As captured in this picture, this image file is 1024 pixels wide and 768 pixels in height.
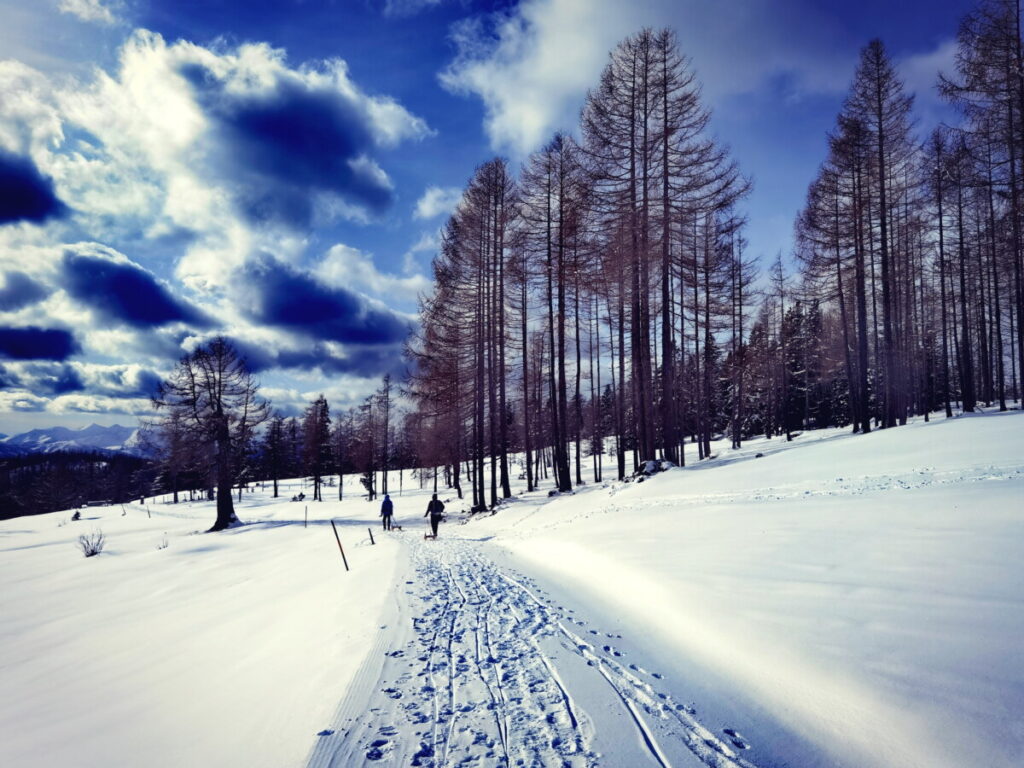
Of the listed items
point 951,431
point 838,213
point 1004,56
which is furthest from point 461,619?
point 1004,56

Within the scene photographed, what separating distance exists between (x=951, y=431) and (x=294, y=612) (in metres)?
15.4

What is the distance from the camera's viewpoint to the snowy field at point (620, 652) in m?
2.67

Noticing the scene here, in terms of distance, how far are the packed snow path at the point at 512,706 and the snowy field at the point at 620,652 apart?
19 millimetres

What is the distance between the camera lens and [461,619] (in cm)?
525

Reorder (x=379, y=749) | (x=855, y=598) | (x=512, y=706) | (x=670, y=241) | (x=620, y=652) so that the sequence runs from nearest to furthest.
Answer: (x=379, y=749), (x=512, y=706), (x=855, y=598), (x=620, y=652), (x=670, y=241)

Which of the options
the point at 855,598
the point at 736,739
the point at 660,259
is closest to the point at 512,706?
the point at 736,739

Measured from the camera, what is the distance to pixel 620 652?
4094 mm

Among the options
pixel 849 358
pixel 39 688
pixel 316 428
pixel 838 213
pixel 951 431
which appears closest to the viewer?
pixel 39 688

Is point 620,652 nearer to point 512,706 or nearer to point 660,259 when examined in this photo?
point 512,706

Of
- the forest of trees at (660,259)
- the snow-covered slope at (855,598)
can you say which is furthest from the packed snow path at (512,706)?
the forest of trees at (660,259)

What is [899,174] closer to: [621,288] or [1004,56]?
[1004,56]

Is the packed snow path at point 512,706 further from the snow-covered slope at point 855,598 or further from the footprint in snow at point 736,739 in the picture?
the snow-covered slope at point 855,598

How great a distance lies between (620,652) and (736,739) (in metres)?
1.44

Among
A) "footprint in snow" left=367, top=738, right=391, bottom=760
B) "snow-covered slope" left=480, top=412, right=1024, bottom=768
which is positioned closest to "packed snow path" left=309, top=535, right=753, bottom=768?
"footprint in snow" left=367, top=738, right=391, bottom=760
